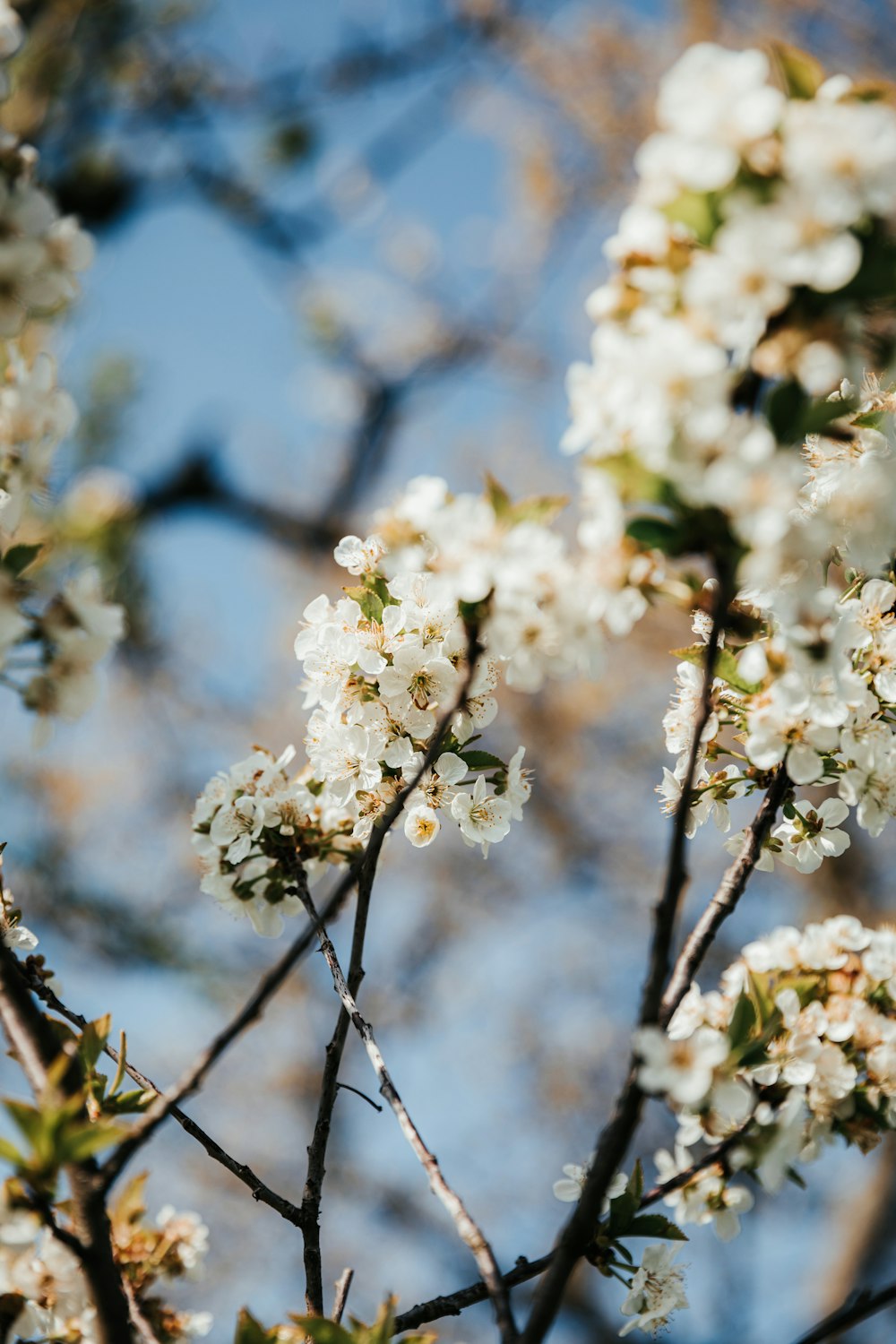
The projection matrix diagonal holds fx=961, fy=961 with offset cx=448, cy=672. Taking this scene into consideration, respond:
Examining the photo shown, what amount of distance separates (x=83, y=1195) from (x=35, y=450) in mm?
Result: 443

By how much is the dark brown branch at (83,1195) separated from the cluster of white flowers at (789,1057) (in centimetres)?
36

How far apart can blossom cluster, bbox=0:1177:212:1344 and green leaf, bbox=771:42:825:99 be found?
0.79 metres

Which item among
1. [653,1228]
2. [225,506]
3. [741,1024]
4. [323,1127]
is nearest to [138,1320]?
[323,1127]

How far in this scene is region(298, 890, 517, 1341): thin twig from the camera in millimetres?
589

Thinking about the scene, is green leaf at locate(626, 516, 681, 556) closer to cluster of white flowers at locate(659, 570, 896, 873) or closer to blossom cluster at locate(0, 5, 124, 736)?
cluster of white flowers at locate(659, 570, 896, 873)

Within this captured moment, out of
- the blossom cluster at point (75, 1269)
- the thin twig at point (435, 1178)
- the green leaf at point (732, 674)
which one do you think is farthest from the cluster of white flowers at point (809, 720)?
the blossom cluster at point (75, 1269)

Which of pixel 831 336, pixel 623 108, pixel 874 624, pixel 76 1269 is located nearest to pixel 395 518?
pixel 831 336

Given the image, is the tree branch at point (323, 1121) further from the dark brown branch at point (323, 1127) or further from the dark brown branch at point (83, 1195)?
the dark brown branch at point (83, 1195)

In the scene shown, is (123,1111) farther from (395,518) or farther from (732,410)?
(732,410)

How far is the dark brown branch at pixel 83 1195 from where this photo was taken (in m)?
0.56

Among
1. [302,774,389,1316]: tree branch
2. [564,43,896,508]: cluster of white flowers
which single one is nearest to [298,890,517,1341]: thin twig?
[302,774,389,1316]: tree branch

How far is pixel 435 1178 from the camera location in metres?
0.68

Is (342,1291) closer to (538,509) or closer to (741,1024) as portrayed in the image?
(741,1024)

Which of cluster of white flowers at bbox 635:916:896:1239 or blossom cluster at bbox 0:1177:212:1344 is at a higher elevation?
blossom cluster at bbox 0:1177:212:1344
